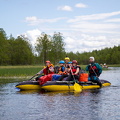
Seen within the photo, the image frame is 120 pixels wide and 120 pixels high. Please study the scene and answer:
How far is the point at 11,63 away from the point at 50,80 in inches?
2669

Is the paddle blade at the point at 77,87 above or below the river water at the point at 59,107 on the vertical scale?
above

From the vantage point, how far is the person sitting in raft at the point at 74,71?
55.3 feet

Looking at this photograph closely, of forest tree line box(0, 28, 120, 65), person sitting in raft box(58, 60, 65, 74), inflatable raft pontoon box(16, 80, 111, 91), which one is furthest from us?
forest tree line box(0, 28, 120, 65)

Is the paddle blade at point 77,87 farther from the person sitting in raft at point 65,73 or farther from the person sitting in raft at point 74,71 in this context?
the person sitting in raft at point 65,73

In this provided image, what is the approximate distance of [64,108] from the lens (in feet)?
37.6

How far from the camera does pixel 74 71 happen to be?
56.2 ft

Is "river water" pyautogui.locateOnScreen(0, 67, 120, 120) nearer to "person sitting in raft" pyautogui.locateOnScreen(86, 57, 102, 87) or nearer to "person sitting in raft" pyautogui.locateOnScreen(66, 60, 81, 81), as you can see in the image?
"person sitting in raft" pyautogui.locateOnScreen(66, 60, 81, 81)

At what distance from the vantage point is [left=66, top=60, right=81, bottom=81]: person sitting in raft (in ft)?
55.3

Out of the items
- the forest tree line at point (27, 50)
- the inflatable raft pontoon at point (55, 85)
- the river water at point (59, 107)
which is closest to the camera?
the river water at point (59, 107)

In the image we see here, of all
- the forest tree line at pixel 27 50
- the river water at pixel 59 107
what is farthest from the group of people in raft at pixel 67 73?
the forest tree line at pixel 27 50

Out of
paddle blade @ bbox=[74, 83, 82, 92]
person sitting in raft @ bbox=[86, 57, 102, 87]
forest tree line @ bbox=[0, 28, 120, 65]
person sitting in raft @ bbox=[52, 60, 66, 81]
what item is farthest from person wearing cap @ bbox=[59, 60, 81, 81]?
forest tree line @ bbox=[0, 28, 120, 65]

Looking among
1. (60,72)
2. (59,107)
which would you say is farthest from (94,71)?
(59,107)

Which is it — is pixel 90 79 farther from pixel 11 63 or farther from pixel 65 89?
pixel 11 63

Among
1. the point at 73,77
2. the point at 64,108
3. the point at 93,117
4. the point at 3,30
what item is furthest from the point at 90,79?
the point at 3,30
